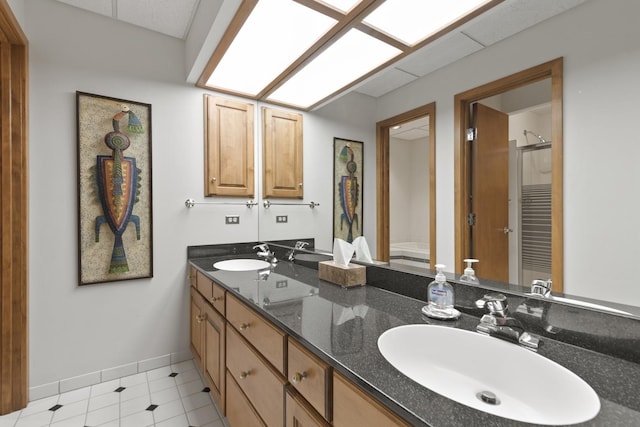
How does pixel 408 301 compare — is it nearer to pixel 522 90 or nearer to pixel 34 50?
pixel 522 90

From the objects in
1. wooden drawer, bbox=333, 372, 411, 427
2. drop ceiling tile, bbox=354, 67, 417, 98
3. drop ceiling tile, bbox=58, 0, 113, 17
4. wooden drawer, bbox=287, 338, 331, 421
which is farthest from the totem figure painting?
drop ceiling tile, bbox=58, 0, 113, 17

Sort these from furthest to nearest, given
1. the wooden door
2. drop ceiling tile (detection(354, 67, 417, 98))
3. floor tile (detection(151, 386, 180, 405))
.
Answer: floor tile (detection(151, 386, 180, 405))
drop ceiling tile (detection(354, 67, 417, 98))
the wooden door

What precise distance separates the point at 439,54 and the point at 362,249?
3.17 ft

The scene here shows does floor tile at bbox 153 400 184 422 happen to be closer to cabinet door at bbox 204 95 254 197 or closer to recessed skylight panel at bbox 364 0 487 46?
cabinet door at bbox 204 95 254 197

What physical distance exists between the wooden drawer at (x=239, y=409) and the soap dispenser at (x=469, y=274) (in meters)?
0.95

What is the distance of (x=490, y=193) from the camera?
1044mm

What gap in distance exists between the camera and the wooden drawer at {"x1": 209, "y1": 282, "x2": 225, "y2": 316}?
1.57m

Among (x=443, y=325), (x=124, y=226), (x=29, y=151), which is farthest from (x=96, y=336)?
(x=443, y=325)

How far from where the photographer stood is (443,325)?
36.9 inches

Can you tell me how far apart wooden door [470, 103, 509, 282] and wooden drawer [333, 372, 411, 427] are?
0.68m

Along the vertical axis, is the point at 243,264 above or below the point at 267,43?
below

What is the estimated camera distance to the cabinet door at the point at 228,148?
235 centimetres

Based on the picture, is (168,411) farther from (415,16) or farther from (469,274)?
(415,16)

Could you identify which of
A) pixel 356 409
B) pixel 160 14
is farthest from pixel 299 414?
pixel 160 14
